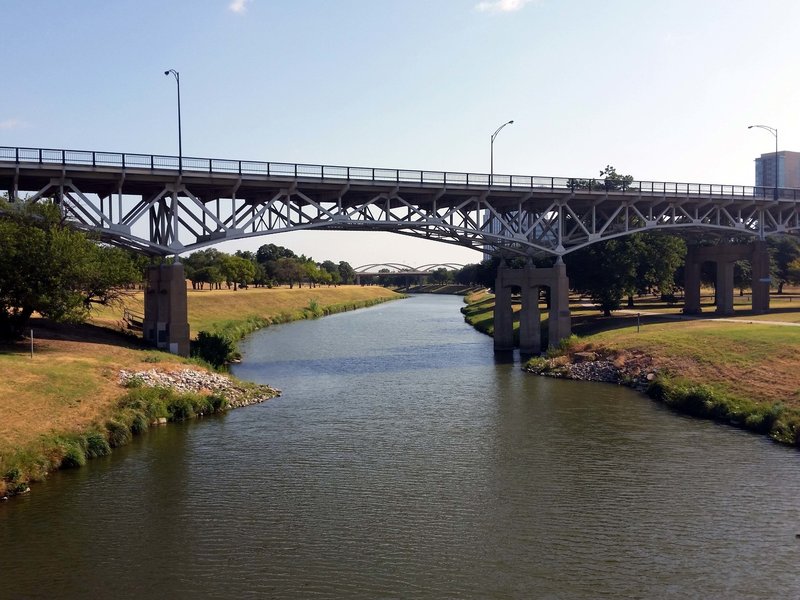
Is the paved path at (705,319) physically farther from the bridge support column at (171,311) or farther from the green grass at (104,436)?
the bridge support column at (171,311)

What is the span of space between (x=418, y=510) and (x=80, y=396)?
1621 centimetres

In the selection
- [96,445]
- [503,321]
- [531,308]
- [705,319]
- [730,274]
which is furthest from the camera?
[730,274]

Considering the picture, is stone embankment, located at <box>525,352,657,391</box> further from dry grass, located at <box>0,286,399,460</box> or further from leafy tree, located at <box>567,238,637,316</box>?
dry grass, located at <box>0,286,399,460</box>

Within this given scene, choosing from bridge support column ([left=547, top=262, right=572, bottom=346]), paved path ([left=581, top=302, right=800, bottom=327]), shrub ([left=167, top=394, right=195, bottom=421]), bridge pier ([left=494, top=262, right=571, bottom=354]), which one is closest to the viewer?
shrub ([left=167, top=394, right=195, bottom=421])

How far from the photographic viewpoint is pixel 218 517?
68.6ft

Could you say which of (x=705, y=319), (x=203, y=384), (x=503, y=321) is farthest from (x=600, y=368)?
(x=203, y=384)

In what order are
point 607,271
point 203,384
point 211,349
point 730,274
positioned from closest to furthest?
point 203,384
point 211,349
point 607,271
point 730,274

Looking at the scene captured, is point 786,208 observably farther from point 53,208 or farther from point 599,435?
point 53,208

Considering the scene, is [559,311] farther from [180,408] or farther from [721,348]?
[180,408]

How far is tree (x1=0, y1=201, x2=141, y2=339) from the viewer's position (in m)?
35.5

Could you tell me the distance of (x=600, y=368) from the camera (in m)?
46.6

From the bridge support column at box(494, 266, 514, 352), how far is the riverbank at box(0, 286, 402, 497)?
2813 cm

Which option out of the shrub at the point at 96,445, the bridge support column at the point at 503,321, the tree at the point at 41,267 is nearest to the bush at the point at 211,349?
the tree at the point at 41,267

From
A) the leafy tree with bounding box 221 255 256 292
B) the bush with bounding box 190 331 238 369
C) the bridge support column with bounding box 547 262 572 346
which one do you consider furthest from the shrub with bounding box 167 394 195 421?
the leafy tree with bounding box 221 255 256 292
